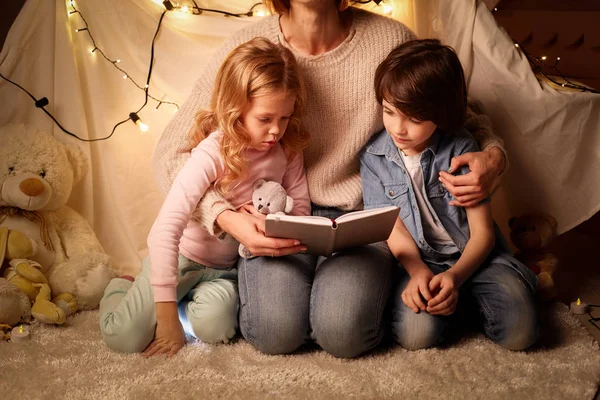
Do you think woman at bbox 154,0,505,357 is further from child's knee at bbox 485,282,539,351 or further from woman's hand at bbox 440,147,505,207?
child's knee at bbox 485,282,539,351

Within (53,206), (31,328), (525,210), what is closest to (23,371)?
(31,328)

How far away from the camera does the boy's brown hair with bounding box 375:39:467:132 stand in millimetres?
1290

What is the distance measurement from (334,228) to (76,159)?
0.85 metres

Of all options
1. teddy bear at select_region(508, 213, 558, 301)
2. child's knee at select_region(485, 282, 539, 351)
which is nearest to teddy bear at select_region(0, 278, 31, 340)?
child's knee at select_region(485, 282, 539, 351)

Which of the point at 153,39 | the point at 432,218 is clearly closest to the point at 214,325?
the point at 432,218

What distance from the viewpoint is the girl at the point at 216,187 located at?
131 centimetres

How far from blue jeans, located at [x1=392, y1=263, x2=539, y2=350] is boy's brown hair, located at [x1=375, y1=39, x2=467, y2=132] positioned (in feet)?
1.18

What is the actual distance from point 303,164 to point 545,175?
0.65 metres

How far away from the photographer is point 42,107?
1668mm

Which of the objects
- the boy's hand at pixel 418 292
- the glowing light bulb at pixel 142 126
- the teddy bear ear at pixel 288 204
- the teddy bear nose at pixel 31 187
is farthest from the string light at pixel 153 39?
the boy's hand at pixel 418 292

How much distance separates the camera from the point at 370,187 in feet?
4.86

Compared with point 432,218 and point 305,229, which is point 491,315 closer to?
point 432,218

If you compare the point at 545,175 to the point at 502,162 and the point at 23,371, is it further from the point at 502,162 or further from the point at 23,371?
the point at 23,371

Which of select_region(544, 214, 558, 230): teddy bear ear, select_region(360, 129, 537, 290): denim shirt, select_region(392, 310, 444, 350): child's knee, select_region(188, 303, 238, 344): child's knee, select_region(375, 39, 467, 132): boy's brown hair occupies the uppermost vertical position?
select_region(375, 39, 467, 132): boy's brown hair
